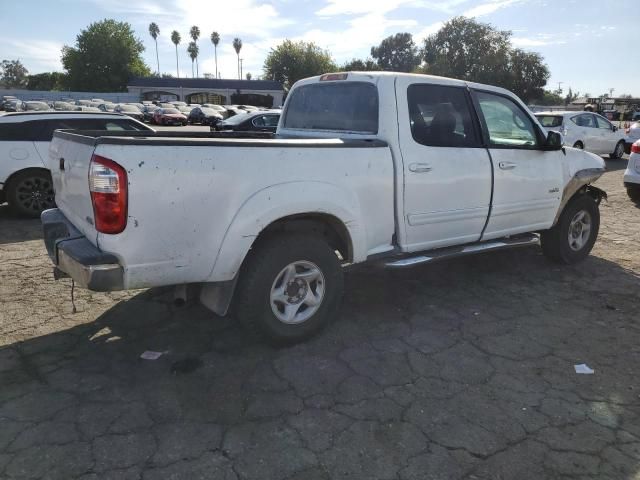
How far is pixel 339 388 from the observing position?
3.08 meters

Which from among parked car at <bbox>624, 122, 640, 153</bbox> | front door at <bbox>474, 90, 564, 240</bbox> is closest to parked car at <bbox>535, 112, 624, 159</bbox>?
parked car at <bbox>624, 122, 640, 153</bbox>

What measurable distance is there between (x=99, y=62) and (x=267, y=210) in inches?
3537

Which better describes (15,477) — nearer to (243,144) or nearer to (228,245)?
(228,245)

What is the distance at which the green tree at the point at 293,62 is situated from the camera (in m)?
75.9

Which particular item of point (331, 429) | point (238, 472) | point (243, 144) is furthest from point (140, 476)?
point (243, 144)

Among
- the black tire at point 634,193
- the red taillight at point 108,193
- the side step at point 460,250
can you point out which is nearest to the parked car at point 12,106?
the black tire at point 634,193

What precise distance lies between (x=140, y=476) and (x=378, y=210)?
2.31 metres

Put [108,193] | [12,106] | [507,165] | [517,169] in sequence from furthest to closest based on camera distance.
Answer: [12,106]
[517,169]
[507,165]
[108,193]

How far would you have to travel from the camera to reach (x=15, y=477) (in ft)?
7.50

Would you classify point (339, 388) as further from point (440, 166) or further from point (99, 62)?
point (99, 62)

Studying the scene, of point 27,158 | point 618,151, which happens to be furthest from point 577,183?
point 618,151

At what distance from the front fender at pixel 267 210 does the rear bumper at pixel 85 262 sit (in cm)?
57

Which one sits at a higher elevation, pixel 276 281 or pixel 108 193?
pixel 108 193

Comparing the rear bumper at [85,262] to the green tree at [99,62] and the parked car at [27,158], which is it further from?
the green tree at [99,62]
